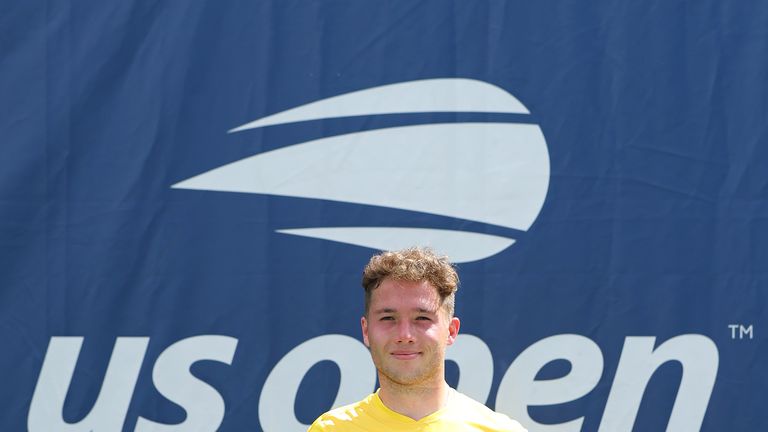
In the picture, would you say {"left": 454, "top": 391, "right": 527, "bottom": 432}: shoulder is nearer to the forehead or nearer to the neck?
the neck

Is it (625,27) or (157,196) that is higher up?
(625,27)

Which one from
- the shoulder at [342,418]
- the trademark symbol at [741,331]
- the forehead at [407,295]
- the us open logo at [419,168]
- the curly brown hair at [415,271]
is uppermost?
the us open logo at [419,168]

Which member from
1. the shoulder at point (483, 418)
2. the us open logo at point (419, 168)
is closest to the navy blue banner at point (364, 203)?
the us open logo at point (419, 168)

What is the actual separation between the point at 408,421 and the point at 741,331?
3.72ft

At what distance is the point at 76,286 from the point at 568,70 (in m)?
1.47

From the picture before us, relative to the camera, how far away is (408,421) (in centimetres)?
162

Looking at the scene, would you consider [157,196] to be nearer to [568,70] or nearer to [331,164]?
[331,164]

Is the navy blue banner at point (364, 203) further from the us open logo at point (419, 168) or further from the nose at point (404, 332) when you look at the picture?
the nose at point (404, 332)

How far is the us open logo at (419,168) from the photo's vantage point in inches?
90.9

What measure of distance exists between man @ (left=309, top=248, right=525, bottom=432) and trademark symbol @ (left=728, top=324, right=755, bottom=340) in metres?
0.93

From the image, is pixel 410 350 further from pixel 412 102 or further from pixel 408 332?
pixel 412 102

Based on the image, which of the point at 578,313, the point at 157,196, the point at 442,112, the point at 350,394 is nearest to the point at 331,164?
the point at 442,112

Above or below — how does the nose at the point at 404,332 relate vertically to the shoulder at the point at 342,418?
above

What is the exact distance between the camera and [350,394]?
2.30m
